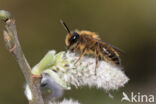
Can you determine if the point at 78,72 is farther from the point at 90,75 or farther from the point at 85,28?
the point at 85,28

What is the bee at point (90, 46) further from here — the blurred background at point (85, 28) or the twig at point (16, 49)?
the blurred background at point (85, 28)

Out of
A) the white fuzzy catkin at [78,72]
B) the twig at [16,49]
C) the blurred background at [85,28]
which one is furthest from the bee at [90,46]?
the blurred background at [85,28]

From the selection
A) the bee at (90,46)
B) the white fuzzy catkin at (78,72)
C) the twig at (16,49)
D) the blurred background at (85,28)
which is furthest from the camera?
the blurred background at (85,28)

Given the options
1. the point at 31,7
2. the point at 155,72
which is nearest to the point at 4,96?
the point at 31,7

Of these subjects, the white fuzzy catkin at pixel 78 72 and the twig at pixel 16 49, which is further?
the white fuzzy catkin at pixel 78 72

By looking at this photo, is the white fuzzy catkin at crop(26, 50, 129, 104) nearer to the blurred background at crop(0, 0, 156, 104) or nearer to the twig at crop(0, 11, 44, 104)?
the twig at crop(0, 11, 44, 104)

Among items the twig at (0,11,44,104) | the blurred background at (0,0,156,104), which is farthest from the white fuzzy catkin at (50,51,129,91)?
the blurred background at (0,0,156,104)

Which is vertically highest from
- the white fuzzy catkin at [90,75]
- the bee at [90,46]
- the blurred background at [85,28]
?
the blurred background at [85,28]
